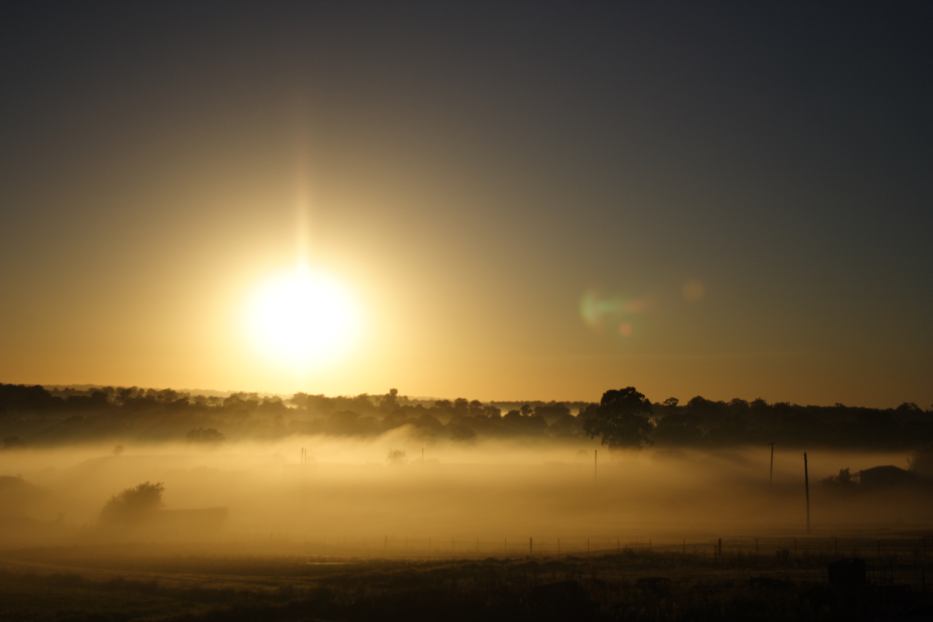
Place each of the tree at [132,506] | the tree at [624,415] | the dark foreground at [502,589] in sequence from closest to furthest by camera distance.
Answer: the dark foreground at [502,589] → the tree at [132,506] → the tree at [624,415]

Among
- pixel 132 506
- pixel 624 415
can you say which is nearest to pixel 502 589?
pixel 132 506

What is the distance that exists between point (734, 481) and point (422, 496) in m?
56.2

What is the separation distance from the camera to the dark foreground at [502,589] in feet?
122

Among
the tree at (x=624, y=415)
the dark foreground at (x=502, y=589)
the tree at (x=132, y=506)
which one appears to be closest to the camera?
the dark foreground at (x=502, y=589)

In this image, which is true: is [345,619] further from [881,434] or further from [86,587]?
[881,434]

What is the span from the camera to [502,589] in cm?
4334

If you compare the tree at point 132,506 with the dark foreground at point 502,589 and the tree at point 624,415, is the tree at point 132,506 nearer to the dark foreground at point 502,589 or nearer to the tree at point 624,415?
the dark foreground at point 502,589

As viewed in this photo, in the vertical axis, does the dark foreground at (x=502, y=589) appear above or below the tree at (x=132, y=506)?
above

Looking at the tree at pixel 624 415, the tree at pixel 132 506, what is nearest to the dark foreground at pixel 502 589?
the tree at pixel 132 506

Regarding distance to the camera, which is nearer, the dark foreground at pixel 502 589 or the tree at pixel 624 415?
the dark foreground at pixel 502 589

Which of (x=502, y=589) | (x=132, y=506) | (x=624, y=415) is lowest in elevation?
(x=132, y=506)

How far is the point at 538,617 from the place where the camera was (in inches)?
1511

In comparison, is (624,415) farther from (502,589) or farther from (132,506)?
(502,589)

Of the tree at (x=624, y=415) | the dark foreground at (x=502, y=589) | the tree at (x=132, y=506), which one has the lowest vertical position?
the tree at (x=132, y=506)
